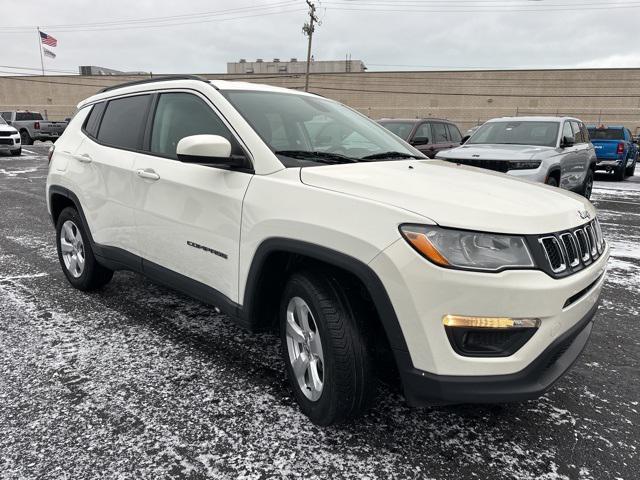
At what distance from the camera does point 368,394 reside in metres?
2.27

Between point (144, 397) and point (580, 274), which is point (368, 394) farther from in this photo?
point (144, 397)

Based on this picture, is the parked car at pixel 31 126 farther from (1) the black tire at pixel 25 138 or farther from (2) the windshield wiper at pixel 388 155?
(2) the windshield wiper at pixel 388 155

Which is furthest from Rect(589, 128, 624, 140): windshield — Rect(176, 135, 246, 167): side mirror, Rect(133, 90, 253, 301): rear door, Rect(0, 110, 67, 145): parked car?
Rect(0, 110, 67, 145): parked car

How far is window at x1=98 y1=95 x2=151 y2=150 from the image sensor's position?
3588mm

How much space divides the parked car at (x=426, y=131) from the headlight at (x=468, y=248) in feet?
29.6

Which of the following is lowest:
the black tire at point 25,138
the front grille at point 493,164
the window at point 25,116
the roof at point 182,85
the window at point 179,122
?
the black tire at point 25,138

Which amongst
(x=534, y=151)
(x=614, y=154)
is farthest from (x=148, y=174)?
(x=614, y=154)

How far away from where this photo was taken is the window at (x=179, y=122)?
118 inches

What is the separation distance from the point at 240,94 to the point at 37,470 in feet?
7.48

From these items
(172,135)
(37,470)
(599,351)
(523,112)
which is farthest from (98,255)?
(523,112)

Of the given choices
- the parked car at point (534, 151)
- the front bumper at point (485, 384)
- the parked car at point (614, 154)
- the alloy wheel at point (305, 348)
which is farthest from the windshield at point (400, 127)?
the front bumper at point (485, 384)

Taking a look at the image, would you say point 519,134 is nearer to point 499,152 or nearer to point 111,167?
point 499,152

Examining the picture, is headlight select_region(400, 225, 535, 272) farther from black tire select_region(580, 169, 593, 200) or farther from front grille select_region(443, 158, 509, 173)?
black tire select_region(580, 169, 593, 200)

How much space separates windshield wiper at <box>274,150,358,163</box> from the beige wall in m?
49.1
